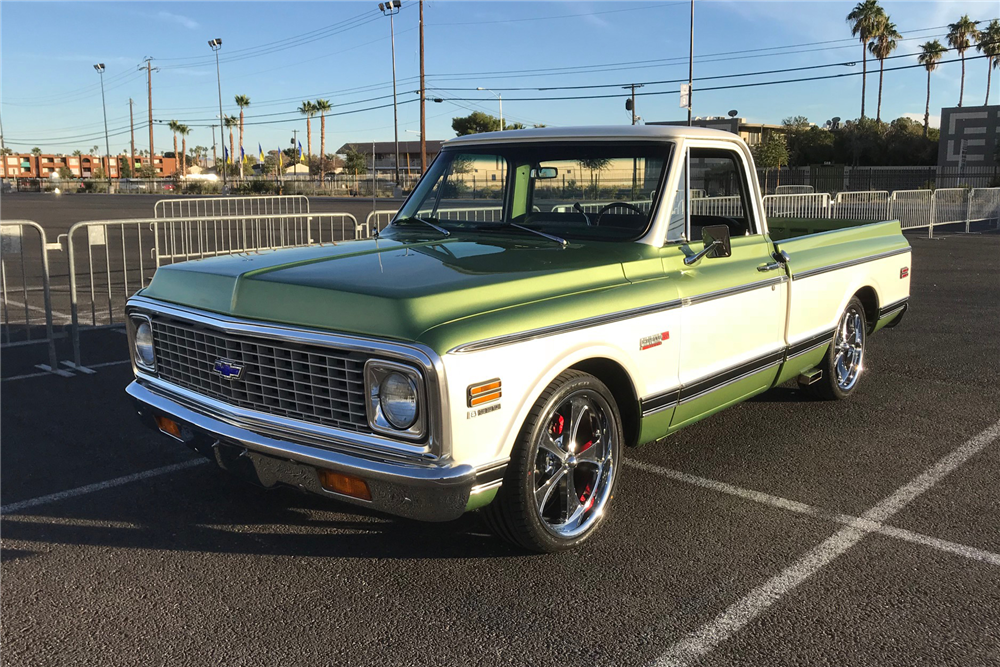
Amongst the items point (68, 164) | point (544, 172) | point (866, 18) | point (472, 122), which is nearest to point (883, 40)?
point (866, 18)

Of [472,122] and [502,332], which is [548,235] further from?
[472,122]

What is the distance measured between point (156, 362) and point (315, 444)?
1303 mm

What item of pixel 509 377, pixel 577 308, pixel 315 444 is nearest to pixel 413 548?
pixel 315 444

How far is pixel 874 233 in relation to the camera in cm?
664

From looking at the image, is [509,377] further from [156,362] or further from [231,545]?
[156,362]

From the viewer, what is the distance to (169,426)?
4090 mm

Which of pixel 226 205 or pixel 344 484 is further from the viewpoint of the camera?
pixel 226 205

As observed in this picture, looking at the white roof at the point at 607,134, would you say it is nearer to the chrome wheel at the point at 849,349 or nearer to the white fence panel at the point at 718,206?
the white fence panel at the point at 718,206

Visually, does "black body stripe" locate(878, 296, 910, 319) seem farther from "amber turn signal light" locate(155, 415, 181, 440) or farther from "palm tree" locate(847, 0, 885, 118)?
"palm tree" locate(847, 0, 885, 118)

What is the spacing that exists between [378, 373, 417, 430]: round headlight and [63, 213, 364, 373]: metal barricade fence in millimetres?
2072

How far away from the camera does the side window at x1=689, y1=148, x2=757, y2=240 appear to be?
4891 mm

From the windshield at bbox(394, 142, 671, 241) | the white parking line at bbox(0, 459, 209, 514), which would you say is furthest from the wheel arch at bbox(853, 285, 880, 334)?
the white parking line at bbox(0, 459, 209, 514)

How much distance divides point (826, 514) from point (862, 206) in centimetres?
1878

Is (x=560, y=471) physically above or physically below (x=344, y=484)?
below
